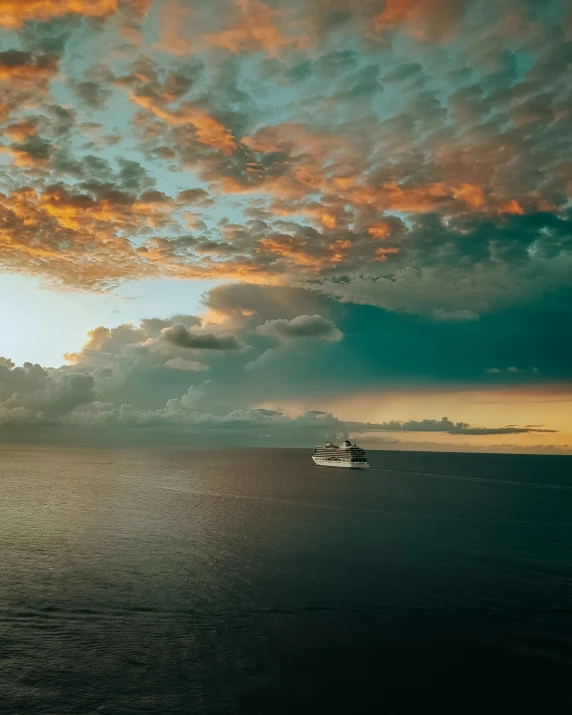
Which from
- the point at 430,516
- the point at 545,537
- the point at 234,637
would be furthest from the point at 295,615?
the point at 430,516

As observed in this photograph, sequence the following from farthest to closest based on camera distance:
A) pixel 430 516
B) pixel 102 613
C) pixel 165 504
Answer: pixel 165 504, pixel 430 516, pixel 102 613

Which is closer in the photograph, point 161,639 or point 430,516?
point 161,639

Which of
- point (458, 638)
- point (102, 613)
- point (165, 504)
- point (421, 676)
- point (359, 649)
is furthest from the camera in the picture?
point (165, 504)

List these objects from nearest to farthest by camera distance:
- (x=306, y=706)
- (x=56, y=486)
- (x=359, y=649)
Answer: (x=306, y=706) < (x=359, y=649) < (x=56, y=486)

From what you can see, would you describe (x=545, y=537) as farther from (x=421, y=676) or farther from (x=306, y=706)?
(x=306, y=706)

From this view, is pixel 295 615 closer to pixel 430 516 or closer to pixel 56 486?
pixel 430 516

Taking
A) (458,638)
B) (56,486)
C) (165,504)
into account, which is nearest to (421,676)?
(458,638)
